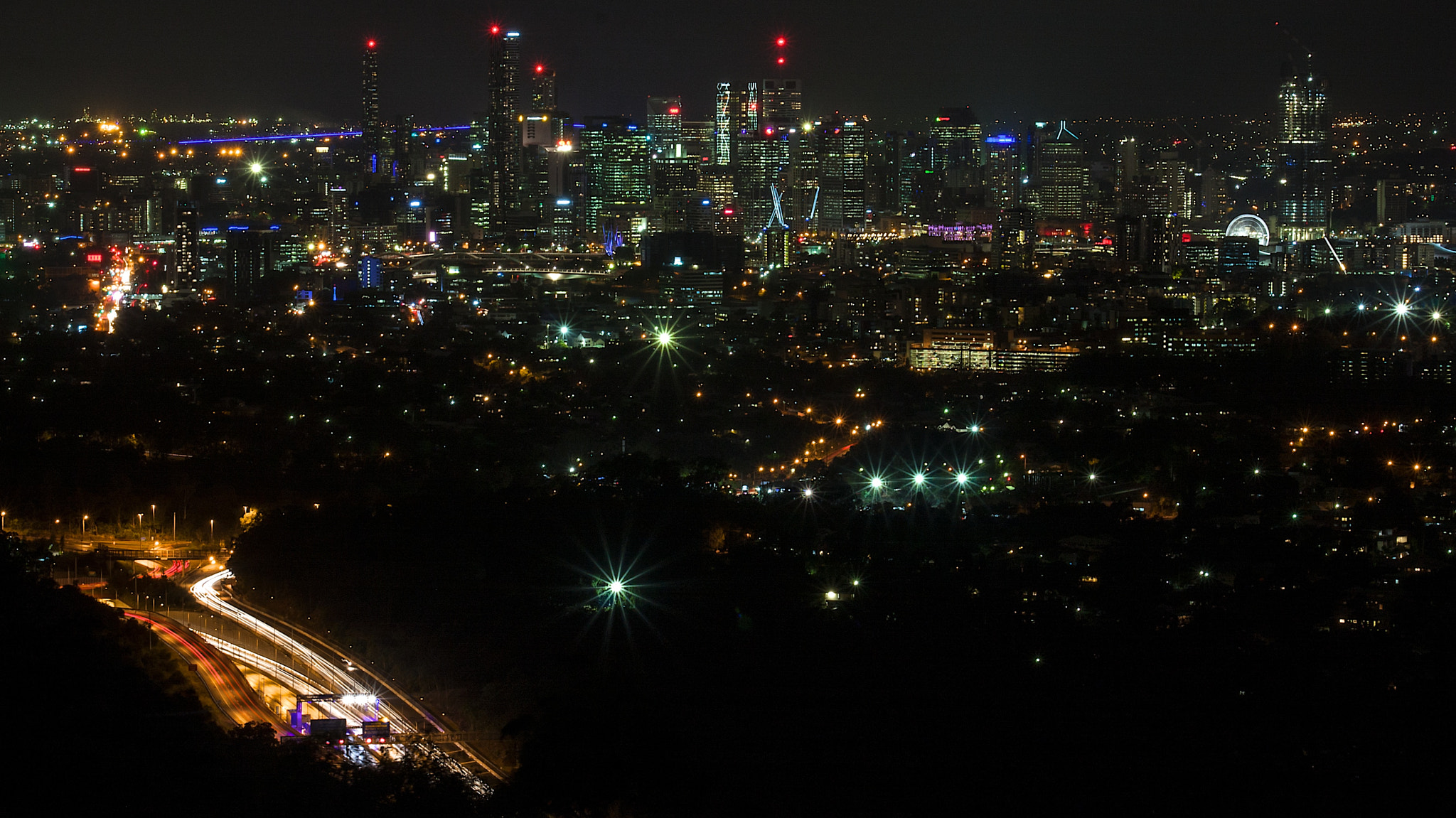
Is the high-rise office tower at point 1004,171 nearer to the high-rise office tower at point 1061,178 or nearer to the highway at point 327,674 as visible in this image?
the high-rise office tower at point 1061,178

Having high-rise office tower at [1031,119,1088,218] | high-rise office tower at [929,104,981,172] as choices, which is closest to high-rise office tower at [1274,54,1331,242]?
high-rise office tower at [1031,119,1088,218]

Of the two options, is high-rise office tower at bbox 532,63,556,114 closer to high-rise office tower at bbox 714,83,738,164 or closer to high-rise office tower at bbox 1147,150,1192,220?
high-rise office tower at bbox 714,83,738,164

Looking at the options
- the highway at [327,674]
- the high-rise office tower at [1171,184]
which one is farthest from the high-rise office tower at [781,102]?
the highway at [327,674]

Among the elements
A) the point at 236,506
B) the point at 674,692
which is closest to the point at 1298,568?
the point at 674,692

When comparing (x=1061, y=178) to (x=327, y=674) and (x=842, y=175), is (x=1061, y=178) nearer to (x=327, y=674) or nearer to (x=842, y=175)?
(x=842, y=175)

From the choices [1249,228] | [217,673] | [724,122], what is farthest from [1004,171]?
[217,673]

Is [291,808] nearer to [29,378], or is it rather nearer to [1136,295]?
[29,378]
